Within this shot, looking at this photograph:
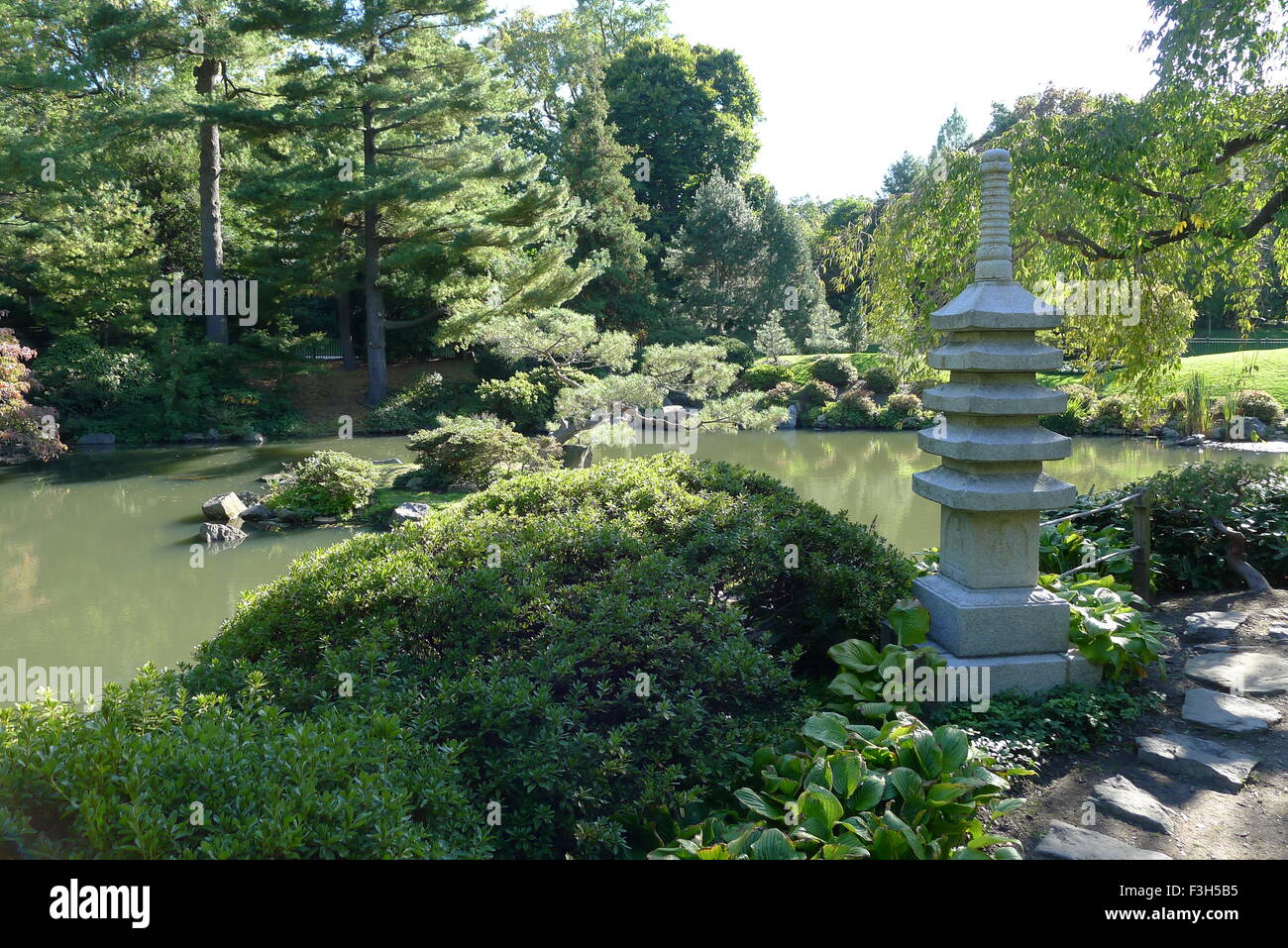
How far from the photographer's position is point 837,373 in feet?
73.7

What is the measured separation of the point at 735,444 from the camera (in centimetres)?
1705

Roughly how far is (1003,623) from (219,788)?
10.1ft

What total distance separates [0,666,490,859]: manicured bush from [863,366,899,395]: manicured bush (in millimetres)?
20175

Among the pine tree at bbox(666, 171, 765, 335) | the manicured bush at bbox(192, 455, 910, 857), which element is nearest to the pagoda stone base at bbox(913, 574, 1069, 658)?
the manicured bush at bbox(192, 455, 910, 857)

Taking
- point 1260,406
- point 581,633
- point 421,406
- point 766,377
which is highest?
point 766,377

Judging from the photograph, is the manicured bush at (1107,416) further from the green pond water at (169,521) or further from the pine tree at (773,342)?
the pine tree at (773,342)

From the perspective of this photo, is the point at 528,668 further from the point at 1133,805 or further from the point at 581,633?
the point at 1133,805

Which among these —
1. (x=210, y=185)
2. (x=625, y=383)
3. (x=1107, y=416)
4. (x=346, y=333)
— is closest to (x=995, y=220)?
(x=625, y=383)

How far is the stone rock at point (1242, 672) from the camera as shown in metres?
3.80

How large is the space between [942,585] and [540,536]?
1858mm

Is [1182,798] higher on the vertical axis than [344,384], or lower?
lower


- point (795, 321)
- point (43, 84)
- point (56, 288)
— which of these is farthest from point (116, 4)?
point (795, 321)
